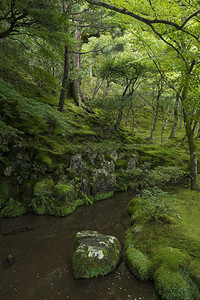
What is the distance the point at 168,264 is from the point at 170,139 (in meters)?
17.5

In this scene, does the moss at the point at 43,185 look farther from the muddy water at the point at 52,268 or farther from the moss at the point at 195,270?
the moss at the point at 195,270

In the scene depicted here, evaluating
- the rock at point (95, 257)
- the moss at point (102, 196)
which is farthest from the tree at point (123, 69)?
the rock at point (95, 257)

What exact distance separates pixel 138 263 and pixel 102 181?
211 inches

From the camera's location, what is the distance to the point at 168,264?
4.34 meters

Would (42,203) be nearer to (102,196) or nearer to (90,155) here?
(102,196)

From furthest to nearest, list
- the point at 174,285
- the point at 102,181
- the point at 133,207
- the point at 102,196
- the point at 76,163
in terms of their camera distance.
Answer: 1. the point at 102,181
2. the point at 102,196
3. the point at 76,163
4. the point at 133,207
5. the point at 174,285

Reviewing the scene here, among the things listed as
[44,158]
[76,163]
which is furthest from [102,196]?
[44,158]

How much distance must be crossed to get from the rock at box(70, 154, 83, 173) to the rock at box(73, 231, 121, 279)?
433 cm

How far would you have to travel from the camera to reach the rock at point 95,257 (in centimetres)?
430

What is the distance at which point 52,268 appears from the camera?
4512 mm

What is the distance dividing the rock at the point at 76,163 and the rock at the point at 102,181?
0.87 metres

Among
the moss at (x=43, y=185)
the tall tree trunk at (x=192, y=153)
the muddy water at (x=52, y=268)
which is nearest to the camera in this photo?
the muddy water at (x=52, y=268)

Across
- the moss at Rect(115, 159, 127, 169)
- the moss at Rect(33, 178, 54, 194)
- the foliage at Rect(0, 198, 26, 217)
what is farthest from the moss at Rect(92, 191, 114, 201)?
the foliage at Rect(0, 198, 26, 217)

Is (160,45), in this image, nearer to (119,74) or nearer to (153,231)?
(119,74)
